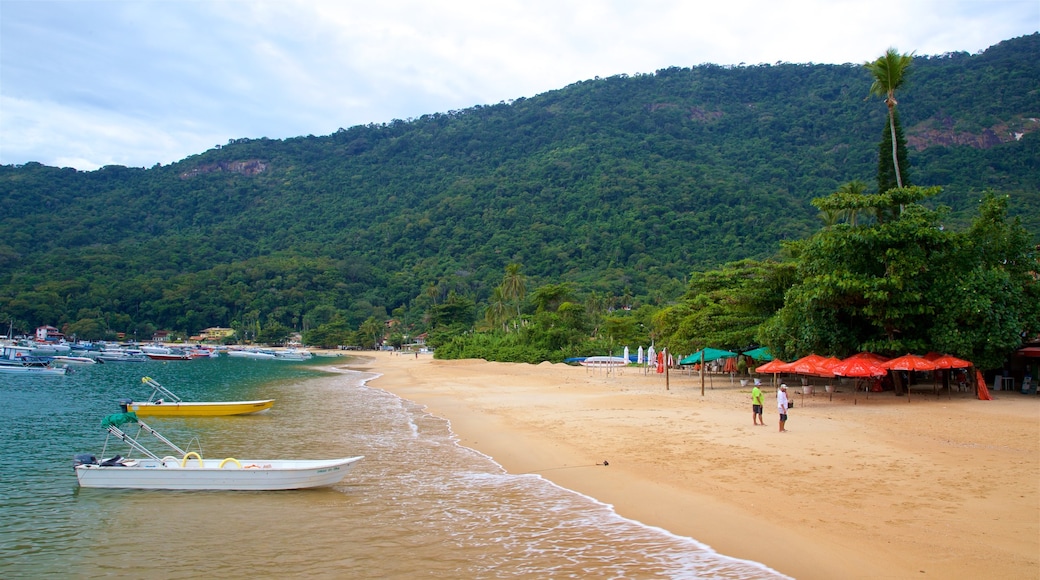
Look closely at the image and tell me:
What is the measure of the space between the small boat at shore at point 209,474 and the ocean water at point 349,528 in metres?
0.20

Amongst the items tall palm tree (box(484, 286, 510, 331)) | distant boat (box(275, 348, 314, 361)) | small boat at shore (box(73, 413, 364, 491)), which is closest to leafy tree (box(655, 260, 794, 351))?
small boat at shore (box(73, 413, 364, 491))

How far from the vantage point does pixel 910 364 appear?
2081 cm

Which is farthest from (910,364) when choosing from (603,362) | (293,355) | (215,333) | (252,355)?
(215,333)

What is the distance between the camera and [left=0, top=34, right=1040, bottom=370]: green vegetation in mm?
105750

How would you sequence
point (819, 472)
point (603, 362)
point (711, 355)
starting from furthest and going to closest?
point (603, 362) < point (711, 355) < point (819, 472)

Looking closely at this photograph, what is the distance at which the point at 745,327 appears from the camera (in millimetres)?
31688

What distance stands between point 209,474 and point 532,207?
147m

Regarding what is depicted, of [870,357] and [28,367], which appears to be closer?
[870,357]

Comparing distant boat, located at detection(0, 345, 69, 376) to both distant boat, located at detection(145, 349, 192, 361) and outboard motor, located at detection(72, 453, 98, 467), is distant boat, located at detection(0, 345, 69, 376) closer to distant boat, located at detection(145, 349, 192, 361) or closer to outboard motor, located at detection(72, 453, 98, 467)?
distant boat, located at detection(145, 349, 192, 361)

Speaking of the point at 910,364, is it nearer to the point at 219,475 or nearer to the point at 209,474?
the point at 219,475

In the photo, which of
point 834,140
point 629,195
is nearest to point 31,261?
point 629,195

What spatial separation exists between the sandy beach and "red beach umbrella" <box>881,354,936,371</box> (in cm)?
121

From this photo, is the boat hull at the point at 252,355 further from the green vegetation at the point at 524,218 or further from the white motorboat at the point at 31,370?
the white motorboat at the point at 31,370

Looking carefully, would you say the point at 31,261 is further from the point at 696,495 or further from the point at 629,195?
the point at 696,495
